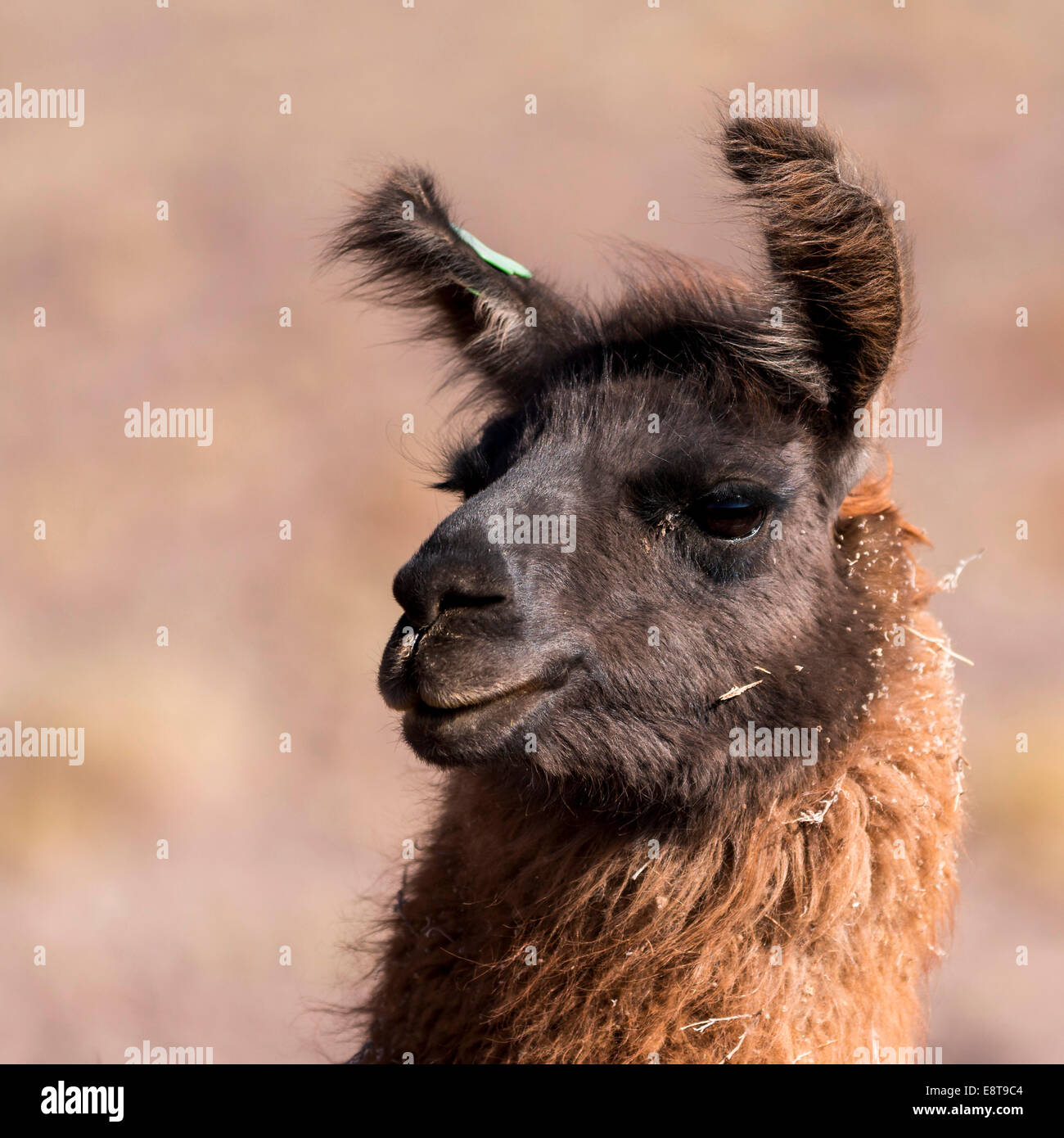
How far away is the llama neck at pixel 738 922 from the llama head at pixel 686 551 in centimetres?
14

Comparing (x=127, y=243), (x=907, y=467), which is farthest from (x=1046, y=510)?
(x=127, y=243)

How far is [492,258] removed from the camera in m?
3.69

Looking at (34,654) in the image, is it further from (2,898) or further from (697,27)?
(697,27)

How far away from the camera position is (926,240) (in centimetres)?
1470

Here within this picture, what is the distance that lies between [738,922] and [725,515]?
1001 millimetres

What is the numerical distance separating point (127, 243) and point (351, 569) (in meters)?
6.19

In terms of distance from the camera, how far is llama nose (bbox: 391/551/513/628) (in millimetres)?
2609
